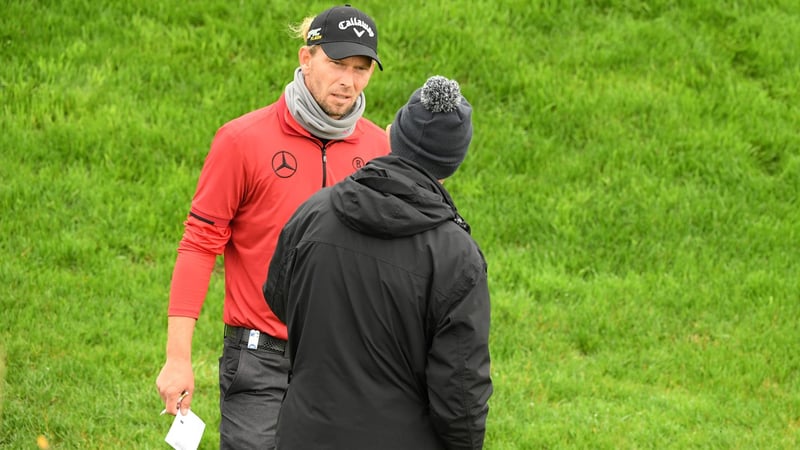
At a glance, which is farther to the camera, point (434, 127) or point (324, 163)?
point (324, 163)

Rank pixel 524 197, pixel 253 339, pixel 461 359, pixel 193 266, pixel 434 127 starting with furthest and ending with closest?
pixel 524 197 < pixel 253 339 < pixel 193 266 < pixel 434 127 < pixel 461 359

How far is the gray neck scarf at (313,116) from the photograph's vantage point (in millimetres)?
4484

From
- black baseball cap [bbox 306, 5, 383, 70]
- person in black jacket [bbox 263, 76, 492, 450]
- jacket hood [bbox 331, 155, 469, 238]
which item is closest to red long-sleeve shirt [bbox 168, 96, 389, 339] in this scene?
black baseball cap [bbox 306, 5, 383, 70]

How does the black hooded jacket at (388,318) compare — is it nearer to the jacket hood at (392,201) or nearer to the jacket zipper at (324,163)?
Answer: the jacket hood at (392,201)

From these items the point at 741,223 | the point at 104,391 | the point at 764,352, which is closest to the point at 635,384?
the point at 764,352

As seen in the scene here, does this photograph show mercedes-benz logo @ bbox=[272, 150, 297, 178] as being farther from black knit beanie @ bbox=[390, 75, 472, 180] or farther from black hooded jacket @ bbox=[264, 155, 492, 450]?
black knit beanie @ bbox=[390, 75, 472, 180]

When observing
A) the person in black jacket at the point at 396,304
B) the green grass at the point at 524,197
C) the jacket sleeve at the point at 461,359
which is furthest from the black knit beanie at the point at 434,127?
the green grass at the point at 524,197

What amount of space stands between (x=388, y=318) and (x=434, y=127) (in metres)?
0.59

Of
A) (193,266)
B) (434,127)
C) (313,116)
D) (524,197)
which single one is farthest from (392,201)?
(524,197)

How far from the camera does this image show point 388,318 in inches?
137

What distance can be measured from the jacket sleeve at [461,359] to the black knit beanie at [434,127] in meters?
0.38

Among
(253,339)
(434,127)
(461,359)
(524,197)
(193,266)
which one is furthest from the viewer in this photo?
(524,197)

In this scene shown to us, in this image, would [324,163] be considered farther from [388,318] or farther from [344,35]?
[388,318]

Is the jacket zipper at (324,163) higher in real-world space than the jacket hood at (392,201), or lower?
lower
